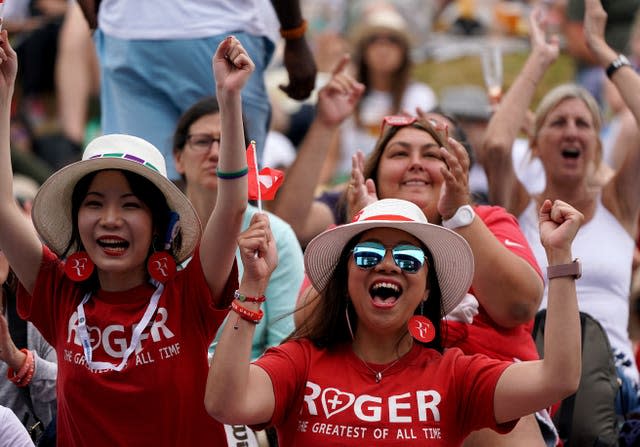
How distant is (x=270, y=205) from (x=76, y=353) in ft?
8.37

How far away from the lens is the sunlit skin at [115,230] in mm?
4336

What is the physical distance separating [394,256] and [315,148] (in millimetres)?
2196

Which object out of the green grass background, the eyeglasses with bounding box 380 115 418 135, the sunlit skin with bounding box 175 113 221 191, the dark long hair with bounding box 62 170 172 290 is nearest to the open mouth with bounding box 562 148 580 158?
the eyeglasses with bounding box 380 115 418 135

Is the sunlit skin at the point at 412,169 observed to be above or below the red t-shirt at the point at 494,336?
above

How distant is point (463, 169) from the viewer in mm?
4590

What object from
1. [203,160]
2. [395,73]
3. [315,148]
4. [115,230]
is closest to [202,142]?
[203,160]

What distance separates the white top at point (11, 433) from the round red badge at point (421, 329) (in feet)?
4.16

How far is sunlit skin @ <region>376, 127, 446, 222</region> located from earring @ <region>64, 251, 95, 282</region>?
1334mm

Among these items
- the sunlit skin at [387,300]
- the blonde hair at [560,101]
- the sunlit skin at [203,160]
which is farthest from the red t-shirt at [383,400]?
the blonde hair at [560,101]

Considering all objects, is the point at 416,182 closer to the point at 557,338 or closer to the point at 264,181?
Answer: the point at 264,181

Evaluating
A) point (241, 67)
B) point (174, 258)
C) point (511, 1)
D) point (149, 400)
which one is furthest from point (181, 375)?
point (511, 1)

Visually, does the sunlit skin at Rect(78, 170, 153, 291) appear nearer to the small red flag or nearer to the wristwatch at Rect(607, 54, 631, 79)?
the small red flag

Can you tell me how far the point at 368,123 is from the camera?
897 centimetres

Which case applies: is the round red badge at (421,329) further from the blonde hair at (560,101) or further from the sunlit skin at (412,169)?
the blonde hair at (560,101)
